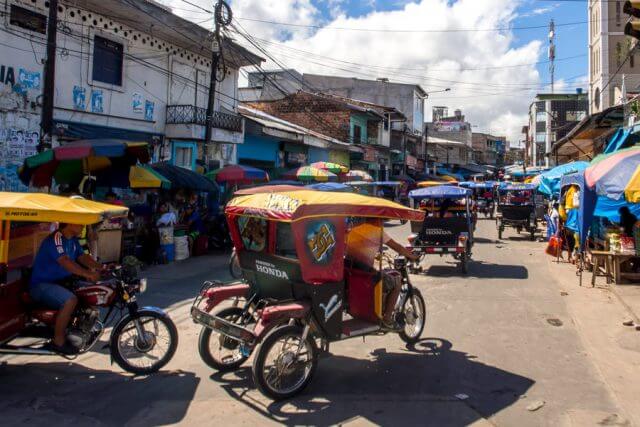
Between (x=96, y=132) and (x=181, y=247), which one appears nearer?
(x=181, y=247)

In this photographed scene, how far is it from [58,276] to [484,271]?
1009cm

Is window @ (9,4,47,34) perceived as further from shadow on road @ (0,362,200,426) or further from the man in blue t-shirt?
shadow on road @ (0,362,200,426)

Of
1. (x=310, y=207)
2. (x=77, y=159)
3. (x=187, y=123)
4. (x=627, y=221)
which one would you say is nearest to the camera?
(x=310, y=207)

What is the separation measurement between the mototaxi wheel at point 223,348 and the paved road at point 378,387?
148 millimetres

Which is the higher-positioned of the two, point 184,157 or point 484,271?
point 184,157

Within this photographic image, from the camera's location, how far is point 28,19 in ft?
40.4

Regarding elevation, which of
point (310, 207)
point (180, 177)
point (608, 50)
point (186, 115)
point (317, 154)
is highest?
point (608, 50)

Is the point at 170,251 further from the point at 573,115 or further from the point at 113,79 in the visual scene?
the point at 573,115

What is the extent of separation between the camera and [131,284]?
19.1ft

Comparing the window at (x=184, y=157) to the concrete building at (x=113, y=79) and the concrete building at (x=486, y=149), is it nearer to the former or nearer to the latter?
the concrete building at (x=113, y=79)

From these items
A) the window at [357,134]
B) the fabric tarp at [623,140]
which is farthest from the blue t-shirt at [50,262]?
the window at [357,134]

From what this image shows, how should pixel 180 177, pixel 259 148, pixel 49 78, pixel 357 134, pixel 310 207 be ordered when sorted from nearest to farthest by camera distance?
pixel 310 207
pixel 49 78
pixel 180 177
pixel 259 148
pixel 357 134

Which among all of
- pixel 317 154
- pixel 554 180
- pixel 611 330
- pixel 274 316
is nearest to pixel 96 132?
pixel 274 316

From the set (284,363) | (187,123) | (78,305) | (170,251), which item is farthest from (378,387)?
(187,123)
